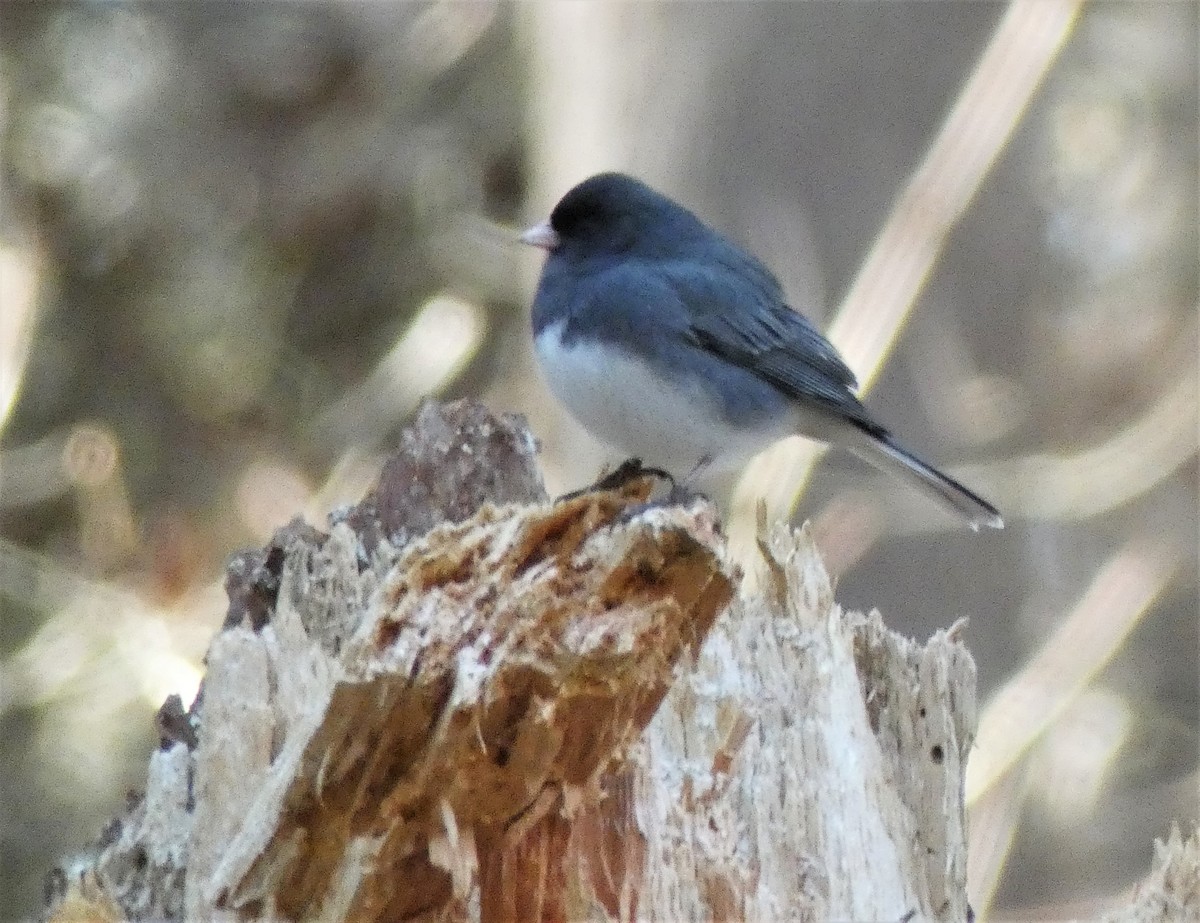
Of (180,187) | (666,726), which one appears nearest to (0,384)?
(180,187)

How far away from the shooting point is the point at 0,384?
4.19 m

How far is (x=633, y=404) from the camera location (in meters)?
2.53

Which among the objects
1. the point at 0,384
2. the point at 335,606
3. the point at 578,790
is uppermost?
the point at 0,384

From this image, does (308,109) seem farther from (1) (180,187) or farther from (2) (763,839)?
(2) (763,839)

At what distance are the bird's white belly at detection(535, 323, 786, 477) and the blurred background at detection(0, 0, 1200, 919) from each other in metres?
0.36

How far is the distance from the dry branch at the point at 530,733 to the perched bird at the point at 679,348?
368mm

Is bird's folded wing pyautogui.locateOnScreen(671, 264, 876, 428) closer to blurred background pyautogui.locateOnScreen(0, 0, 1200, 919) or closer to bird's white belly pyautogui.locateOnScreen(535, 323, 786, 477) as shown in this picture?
bird's white belly pyautogui.locateOnScreen(535, 323, 786, 477)

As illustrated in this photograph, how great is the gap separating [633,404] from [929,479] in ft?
1.89

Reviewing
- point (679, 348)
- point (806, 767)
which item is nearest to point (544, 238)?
point (679, 348)

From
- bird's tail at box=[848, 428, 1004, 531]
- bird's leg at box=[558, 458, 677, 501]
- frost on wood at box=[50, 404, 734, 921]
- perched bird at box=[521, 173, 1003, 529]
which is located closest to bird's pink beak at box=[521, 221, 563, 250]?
perched bird at box=[521, 173, 1003, 529]

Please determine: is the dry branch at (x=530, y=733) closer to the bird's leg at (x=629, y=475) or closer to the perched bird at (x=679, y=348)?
the bird's leg at (x=629, y=475)

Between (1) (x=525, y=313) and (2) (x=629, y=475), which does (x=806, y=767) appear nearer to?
(2) (x=629, y=475)

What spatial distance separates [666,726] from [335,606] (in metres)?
0.44

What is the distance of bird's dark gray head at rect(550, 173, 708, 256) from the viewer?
2.87 m
